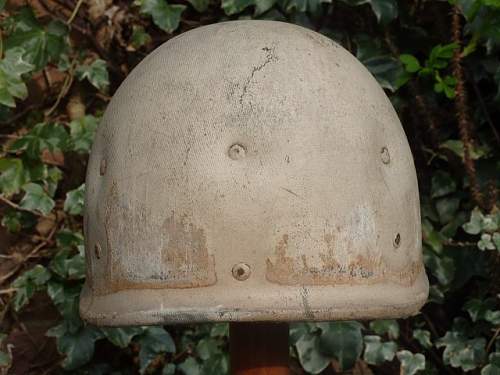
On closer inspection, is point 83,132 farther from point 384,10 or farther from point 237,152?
point 237,152

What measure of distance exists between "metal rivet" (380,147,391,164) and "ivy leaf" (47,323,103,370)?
4.30ft

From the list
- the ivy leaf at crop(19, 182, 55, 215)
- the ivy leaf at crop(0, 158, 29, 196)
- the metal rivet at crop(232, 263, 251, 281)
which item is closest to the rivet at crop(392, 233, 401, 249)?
the metal rivet at crop(232, 263, 251, 281)

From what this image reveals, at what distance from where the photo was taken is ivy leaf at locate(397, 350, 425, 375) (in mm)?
2654

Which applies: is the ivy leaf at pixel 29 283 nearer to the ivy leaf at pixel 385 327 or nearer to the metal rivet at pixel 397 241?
the ivy leaf at pixel 385 327

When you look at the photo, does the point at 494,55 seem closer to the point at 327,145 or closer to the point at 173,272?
the point at 327,145

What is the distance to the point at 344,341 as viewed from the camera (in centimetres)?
255

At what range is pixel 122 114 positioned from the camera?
1653mm

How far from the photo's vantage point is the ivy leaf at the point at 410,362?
8.71ft

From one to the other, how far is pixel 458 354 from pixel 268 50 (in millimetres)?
1511

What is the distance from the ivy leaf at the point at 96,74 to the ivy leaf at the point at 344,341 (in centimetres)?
109

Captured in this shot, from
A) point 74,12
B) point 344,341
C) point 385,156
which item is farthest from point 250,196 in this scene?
point 74,12

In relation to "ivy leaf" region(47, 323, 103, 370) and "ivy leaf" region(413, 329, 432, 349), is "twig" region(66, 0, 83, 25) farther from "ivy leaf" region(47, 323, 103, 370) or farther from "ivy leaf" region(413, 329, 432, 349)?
"ivy leaf" region(413, 329, 432, 349)

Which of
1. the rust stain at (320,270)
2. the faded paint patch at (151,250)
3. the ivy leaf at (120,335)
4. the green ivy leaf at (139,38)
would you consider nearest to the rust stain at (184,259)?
the faded paint patch at (151,250)

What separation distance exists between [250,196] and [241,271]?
14cm
